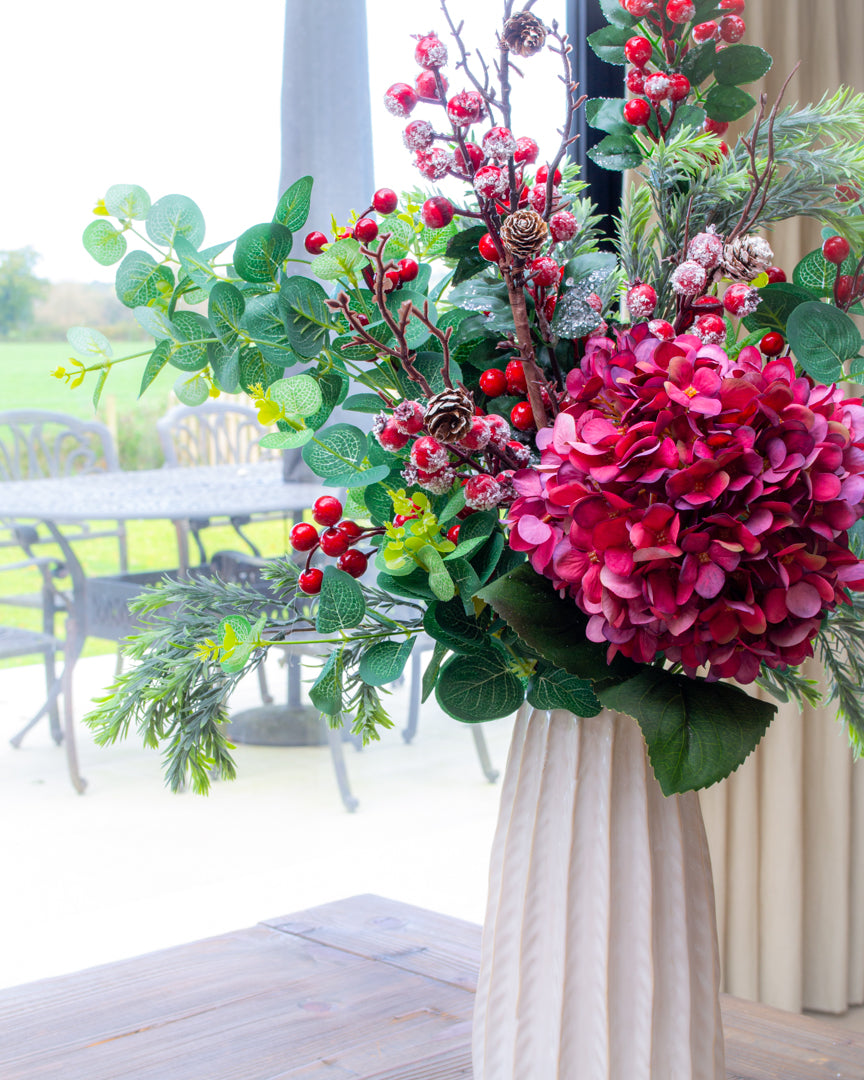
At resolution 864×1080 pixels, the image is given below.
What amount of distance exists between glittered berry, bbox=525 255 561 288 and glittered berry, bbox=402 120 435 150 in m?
0.07

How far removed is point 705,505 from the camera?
43 cm

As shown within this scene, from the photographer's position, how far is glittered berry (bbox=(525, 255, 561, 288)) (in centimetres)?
50

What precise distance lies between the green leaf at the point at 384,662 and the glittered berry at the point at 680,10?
326 millimetres

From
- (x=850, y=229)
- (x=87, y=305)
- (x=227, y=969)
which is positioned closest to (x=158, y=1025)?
(x=227, y=969)

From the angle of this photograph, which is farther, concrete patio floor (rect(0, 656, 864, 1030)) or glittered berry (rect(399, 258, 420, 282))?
concrete patio floor (rect(0, 656, 864, 1030))

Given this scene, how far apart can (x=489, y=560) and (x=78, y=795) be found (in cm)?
179

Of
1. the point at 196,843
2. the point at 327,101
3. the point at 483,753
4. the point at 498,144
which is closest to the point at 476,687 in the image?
the point at 498,144

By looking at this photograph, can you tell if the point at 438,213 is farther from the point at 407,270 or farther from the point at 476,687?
the point at 476,687

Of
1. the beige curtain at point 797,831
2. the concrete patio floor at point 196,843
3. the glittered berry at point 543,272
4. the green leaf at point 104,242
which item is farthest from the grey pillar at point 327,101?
the glittered berry at point 543,272

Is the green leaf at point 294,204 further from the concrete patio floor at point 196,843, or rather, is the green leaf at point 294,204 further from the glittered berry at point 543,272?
the concrete patio floor at point 196,843

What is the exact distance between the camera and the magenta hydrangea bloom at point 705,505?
0.42m

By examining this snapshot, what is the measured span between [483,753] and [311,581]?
209cm

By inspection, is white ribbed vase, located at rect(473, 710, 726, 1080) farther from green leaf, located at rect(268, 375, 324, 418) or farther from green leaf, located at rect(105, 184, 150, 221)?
green leaf, located at rect(105, 184, 150, 221)

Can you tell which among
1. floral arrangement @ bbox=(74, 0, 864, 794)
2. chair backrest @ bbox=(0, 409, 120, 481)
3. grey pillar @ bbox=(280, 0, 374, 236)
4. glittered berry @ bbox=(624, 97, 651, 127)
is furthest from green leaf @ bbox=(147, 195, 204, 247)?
chair backrest @ bbox=(0, 409, 120, 481)
